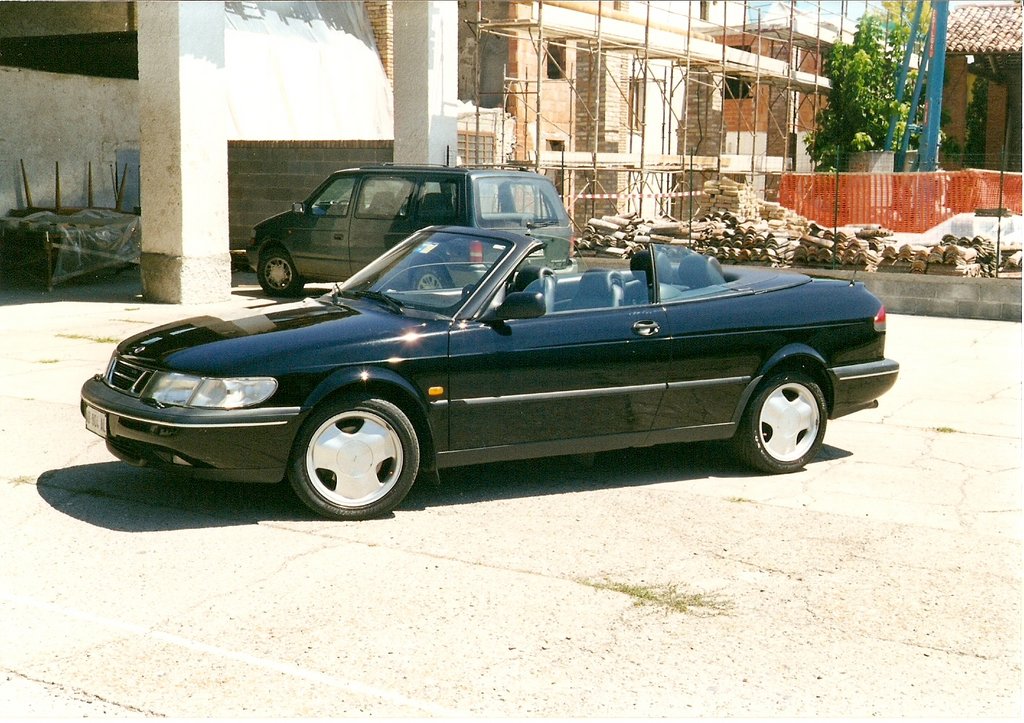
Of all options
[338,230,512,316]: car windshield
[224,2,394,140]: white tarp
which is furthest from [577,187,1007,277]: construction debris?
[338,230,512,316]: car windshield

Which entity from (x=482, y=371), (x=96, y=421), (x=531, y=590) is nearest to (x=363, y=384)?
(x=482, y=371)

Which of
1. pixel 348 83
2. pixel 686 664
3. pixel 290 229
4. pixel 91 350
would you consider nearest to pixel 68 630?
pixel 686 664

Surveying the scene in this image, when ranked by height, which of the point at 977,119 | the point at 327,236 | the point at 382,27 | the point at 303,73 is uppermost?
the point at 382,27

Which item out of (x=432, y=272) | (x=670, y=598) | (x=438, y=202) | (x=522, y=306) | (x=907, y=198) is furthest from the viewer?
(x=907, y=198)

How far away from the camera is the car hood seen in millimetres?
6406

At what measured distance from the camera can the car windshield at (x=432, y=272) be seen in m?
7.09

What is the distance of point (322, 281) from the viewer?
56.4 ft

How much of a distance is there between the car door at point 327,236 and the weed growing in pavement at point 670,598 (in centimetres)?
1113

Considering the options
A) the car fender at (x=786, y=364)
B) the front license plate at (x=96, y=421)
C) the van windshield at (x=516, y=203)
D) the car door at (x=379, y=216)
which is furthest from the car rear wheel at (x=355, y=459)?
the car door at (x=379, y=216)

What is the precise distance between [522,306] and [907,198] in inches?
921

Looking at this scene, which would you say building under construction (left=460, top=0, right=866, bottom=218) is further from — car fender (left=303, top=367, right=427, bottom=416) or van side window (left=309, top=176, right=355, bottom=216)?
car fender (left=303, top=367, right=427, bottom=416)

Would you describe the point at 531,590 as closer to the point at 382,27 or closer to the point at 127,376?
the point at 127,376

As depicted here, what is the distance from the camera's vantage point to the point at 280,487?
7.23m

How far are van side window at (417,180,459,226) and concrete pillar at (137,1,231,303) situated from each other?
9.25 feet
